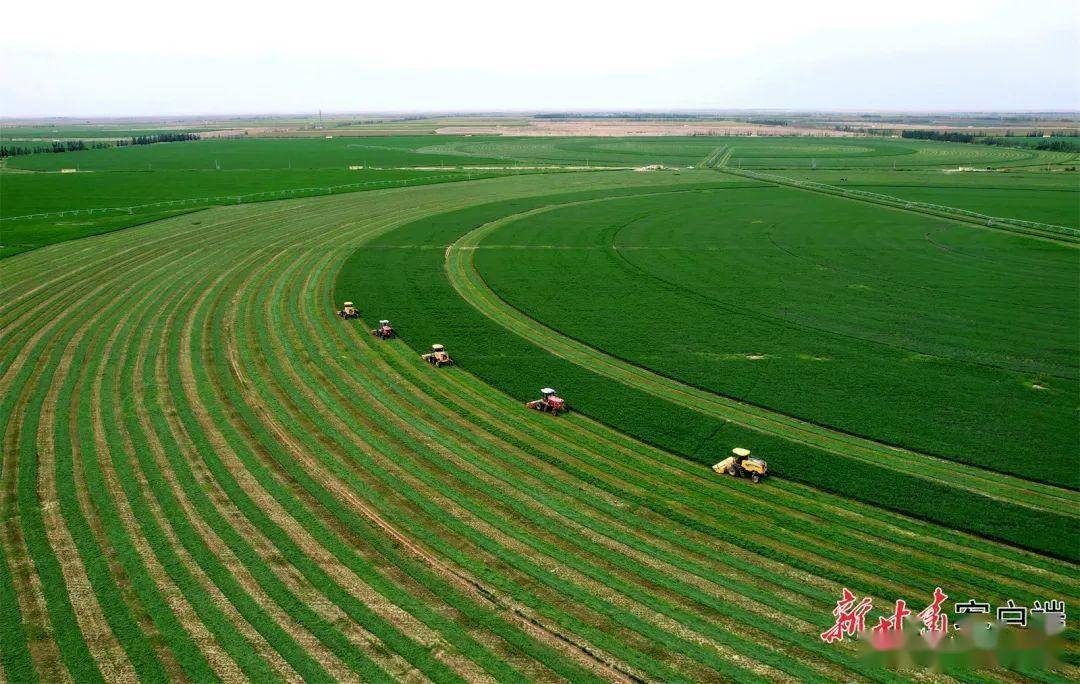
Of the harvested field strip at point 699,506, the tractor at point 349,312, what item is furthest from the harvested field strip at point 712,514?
the tractor at point 349,312

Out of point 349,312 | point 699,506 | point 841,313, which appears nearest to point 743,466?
point 699,506

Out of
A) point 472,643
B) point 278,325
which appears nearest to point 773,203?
point 278,325

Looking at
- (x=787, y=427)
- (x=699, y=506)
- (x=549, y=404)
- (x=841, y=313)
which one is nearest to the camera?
(x=699, y=506)

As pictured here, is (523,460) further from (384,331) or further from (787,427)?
(384,331)

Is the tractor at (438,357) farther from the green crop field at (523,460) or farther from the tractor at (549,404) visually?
the tractor at (549,404)

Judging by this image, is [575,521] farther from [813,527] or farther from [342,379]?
[342,379]
